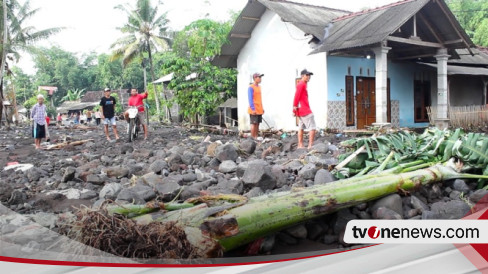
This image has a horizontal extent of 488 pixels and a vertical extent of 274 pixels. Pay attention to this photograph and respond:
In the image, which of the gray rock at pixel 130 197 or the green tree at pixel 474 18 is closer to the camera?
the gray rock at pixel 130 197

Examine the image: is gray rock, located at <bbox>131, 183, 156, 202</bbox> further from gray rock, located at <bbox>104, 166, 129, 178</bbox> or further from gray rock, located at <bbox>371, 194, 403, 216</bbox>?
gray rock, located at <bbox>371, 194, 403, 216</bbox>

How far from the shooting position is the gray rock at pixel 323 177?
10.7 feet

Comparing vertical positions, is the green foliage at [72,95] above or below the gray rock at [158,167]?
above

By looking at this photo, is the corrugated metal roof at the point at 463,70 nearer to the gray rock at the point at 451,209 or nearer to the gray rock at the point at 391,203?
the gray rock at the point at 451,209

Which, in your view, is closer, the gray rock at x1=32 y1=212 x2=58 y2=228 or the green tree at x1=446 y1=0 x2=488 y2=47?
the gray rock at x1=32 y1=212 x2=58 y2=228

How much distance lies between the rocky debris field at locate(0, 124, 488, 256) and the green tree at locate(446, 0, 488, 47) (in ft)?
50.6

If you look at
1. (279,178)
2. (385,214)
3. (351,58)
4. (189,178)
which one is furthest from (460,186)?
(351,58)

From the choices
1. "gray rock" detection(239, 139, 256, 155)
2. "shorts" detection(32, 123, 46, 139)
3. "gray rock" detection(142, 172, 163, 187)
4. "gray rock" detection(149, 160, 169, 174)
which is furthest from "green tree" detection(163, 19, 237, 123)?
"gray rock" detection(142, 172, 163, 187)

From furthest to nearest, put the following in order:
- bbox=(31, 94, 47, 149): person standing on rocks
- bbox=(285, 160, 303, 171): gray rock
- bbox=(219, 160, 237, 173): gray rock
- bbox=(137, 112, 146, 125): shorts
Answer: bbox=(137, 112, 146, 125): shorts, bbox=(31, 94, 47, 149): person standing on rocks, bbox=(219, 160, 237, 173): gray rock, bbox=(285, 160, 303, 171): gray rock

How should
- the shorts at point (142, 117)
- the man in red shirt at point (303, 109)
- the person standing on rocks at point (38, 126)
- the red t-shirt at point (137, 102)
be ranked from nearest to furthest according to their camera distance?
the person standing on rocks at point (38, 126)
the man in red shirt at point (303, 109)
the red t-shirt at point (137, 102)
the shorts at point (142, 117)

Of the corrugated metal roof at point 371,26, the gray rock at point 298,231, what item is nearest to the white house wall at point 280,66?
the corrugated metal roof at point 371,26

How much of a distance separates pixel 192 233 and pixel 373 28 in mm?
8130

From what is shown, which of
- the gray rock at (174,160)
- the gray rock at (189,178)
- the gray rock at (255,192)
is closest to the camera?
the gray rock at (255,192)

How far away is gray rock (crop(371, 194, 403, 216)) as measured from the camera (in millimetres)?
2619
